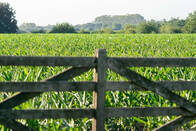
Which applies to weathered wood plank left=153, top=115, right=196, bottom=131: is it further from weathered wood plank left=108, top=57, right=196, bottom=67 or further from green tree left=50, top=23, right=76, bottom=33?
green tree left=50, top=23, right=76, bottom=33

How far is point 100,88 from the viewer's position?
3.91 metres

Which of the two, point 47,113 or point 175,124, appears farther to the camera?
point 175,124

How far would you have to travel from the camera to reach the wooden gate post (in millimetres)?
3891

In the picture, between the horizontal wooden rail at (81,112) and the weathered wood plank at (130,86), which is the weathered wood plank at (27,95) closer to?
the horizontal wooden rail at (81,112)

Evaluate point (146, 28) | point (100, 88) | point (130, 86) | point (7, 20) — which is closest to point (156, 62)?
point (130, 86)

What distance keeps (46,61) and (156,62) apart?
4.23 ft

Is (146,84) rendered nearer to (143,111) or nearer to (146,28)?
(143,111)

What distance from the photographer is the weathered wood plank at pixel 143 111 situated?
3998 millimetres

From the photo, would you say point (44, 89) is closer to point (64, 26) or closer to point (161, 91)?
point (161, 91)

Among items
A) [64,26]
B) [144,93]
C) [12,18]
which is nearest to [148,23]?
[64,26]

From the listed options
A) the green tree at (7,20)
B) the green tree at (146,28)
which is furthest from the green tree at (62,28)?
the green tree at (146,28)

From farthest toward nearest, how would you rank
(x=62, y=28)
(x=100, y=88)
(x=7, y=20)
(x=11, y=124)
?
(x=62, y=28) → (x=7, y=20) → (x=100, y=88) → (x=11, y=124)

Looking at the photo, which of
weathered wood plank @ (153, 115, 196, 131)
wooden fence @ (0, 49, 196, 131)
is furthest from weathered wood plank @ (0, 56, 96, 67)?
weathered wood plank @ (153, 115, 196, 131)

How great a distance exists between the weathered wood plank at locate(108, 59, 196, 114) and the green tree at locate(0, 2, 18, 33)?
82.1 meters
